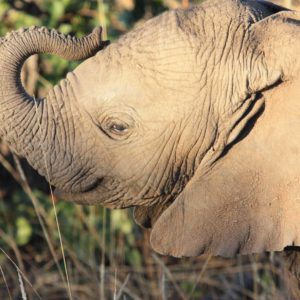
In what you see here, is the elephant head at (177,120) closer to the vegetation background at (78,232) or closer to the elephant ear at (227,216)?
the elephant ear at (227,216)

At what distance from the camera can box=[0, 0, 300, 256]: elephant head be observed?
10.4 ft

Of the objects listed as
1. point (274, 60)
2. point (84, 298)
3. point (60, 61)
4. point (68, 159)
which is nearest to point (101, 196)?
point (68, 159)

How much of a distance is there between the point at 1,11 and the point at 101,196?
2801 millimetres

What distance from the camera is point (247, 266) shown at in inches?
236

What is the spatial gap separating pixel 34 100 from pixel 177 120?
485 mm

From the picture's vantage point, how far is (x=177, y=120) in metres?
3.19

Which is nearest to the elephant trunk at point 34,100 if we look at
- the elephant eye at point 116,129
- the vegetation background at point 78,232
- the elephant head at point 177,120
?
the elephant head at point 177,120

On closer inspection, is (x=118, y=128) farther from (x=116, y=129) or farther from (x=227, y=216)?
(x=227, y=216)

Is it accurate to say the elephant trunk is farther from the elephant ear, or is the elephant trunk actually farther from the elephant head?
the elephant ear

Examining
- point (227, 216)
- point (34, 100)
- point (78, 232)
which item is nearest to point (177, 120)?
point (227, 216)

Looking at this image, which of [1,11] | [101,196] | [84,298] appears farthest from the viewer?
[1,11]

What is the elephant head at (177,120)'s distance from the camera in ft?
10.4

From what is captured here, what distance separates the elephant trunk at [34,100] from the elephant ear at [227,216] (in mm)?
415

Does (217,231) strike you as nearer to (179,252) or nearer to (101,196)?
(179,252)
